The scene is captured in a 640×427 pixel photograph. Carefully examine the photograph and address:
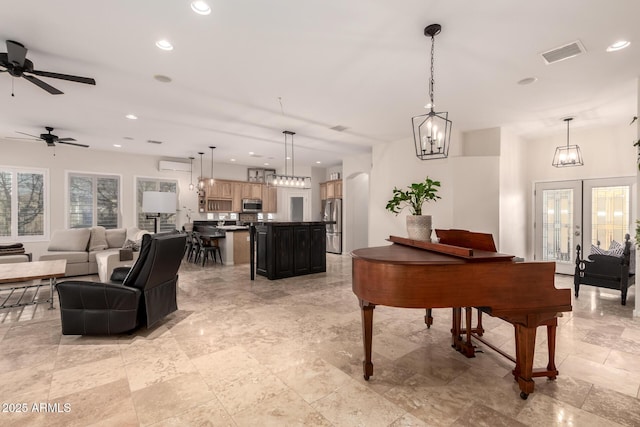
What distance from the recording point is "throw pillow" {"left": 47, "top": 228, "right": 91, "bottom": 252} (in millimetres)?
5852

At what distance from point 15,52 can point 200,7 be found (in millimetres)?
1879

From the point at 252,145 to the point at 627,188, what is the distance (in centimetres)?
745

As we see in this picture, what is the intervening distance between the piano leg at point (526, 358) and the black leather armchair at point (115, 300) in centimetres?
325

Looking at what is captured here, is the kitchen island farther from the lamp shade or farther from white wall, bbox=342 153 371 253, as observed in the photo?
white wall, bbox=342 153 371 253

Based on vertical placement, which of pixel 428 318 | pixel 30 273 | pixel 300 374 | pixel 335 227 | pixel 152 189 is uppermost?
pixel 152 189

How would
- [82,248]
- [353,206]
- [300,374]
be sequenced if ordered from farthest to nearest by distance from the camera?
[353,206] < [82,248] < [300,374]

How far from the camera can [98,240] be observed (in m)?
6.22

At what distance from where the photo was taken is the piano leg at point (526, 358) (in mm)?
2039

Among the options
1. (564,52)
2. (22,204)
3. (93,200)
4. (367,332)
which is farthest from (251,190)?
(564,52)

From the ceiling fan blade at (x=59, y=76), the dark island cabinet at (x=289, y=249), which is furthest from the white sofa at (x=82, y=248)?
the ceiling fan blade at (x=59, y=76)

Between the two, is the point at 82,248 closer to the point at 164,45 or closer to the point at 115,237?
the point at 115,237

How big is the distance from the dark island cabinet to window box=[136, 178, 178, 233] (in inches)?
164

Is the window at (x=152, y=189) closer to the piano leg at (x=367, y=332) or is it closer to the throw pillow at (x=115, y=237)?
the throw pillow at (x=115, y=237)

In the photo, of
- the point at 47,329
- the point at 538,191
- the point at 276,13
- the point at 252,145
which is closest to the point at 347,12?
the point at 276,13
